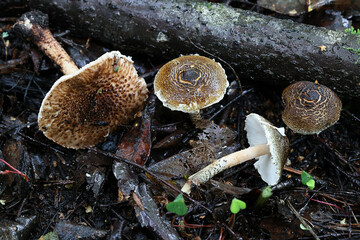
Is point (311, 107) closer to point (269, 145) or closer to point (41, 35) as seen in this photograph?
point (269, 145)

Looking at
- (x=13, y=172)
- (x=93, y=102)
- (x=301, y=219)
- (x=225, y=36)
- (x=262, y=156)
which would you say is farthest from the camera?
(x=225, y=36)

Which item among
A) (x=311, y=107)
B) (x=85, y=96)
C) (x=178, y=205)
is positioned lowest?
(x=178, y=205)

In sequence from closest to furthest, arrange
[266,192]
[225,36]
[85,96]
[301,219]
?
[266,192], [301,219], [85,96], [225,36]

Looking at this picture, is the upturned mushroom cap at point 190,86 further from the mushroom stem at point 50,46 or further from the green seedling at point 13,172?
the green seedling at point 13,172

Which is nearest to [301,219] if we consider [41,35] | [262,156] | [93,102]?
[262,156]

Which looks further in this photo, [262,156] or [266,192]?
[262,156]

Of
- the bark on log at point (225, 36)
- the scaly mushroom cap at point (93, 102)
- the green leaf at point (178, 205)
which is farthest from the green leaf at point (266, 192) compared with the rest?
the scaly mushroom cap at point (93, 102)

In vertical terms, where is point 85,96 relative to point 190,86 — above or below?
below
